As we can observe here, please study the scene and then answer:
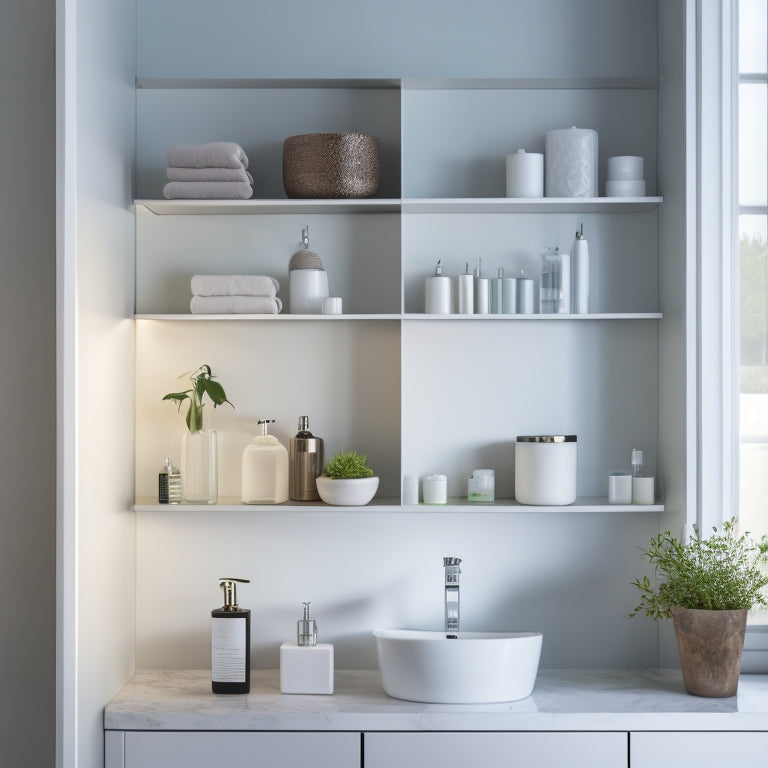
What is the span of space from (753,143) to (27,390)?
6.43 feet

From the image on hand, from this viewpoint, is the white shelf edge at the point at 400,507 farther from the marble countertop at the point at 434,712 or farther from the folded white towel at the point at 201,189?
the folded white towel at the point at 201,189

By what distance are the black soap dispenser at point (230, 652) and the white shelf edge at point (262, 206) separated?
102 centimetres

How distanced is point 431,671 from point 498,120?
1441 mm

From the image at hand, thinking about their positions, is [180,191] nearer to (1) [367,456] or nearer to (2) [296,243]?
(2) [296,243]

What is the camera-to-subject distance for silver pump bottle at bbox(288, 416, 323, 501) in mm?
2330

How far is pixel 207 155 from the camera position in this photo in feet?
7.45

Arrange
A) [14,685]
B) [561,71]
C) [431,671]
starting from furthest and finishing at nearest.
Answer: [561,71] → [14,685] → [431,671]

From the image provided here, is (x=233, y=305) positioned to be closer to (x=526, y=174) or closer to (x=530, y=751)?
(x=526, y=174)

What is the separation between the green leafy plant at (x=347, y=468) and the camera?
2.25 m

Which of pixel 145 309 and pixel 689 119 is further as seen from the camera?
pixel 145 309

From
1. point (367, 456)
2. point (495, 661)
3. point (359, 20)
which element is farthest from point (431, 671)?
point (359, 20)

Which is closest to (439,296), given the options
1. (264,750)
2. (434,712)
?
(434,712)

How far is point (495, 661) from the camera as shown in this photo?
207cm

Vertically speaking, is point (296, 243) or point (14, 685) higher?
point (296, 243)
